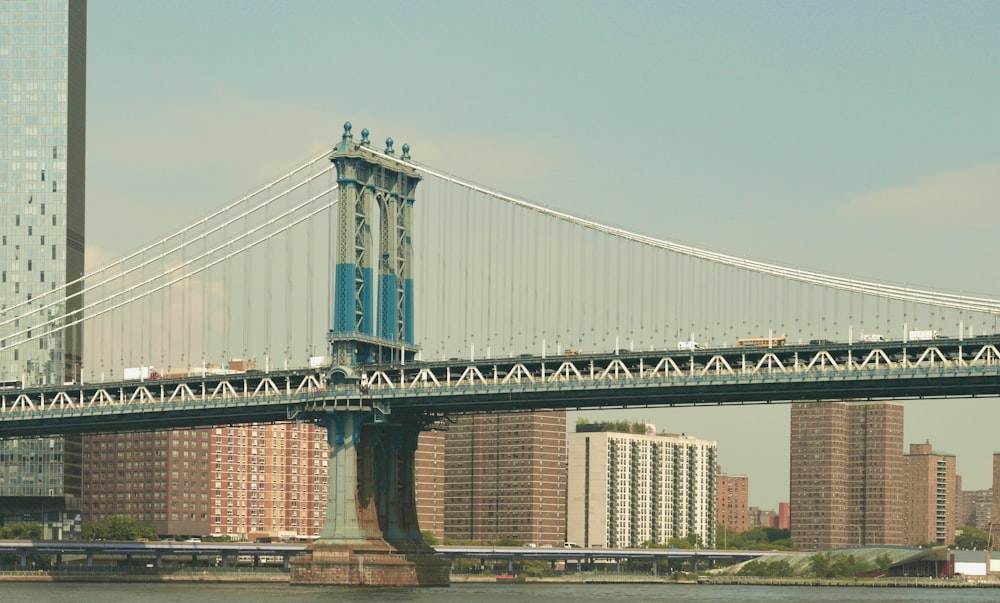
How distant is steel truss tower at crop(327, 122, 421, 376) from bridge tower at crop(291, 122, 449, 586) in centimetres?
7

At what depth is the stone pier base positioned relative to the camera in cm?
12588

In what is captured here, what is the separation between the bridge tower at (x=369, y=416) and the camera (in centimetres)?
12762

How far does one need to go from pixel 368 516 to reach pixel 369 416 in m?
7.29

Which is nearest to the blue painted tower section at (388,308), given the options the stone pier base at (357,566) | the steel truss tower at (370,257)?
the steel truss tower at (370,257)

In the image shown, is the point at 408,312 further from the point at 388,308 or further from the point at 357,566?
the point at 357,566

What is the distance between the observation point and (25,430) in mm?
149125

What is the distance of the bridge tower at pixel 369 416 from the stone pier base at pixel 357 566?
2.8 inches

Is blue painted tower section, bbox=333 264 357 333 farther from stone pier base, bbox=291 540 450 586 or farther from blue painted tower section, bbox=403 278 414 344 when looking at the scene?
stone pier base, bbox=291 540 450 586

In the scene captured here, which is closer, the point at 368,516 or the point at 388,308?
the point at 368,516

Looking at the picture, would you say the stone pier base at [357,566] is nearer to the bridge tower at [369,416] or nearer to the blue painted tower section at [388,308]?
the bridge tower at [369,416]

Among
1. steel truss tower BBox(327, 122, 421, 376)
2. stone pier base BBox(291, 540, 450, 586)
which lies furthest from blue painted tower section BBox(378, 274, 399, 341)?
stone pier base BBox(291, 540, 450, 586)

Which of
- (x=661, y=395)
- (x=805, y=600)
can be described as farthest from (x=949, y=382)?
(x=805, y=600)

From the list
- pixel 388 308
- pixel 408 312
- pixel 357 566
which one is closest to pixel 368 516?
pixel 357 566

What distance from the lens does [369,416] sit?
13050 centimetres
